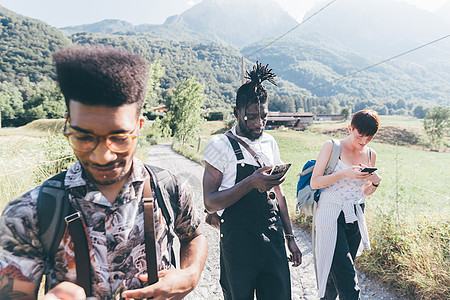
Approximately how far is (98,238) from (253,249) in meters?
1.26

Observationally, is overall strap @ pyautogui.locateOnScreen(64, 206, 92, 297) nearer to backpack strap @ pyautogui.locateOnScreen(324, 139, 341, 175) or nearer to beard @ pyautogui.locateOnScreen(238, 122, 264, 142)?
beard @ pyautogui.locateOnScreen(238, 122, 264, 142)

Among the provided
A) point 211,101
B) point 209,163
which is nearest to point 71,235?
point 209,163

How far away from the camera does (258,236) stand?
79.6 inches

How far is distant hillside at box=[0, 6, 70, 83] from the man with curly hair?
90.7 metres

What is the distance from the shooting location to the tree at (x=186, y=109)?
24.1 meters

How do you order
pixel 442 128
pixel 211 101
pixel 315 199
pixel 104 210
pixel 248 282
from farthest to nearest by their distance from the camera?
pixel 211 101
pixel 442 128
pixel 315 199
pixel 248 282
pixel 104 210

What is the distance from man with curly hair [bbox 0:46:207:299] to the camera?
975mm

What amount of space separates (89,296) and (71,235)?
282 millimetres

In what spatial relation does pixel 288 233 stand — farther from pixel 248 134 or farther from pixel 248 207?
pixel 248 134

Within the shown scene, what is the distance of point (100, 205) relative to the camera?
3.72 feet

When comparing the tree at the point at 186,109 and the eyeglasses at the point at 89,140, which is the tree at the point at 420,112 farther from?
the eyeglasses at the point at 89,140

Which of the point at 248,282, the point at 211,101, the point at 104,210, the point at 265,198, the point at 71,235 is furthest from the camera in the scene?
the point at 211,101

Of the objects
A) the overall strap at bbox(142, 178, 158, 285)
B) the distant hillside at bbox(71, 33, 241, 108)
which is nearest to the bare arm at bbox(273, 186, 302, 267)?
the overall strap at bbox(142, 178, 158, 285)

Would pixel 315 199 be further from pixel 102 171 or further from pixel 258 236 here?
pixel 102 171
